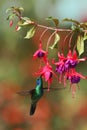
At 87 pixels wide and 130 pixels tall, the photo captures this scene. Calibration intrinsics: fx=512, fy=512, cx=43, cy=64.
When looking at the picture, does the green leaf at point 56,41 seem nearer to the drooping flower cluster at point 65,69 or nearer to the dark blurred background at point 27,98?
the drooping flower cluster at point 65,69

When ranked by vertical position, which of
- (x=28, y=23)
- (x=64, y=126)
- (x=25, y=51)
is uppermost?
(x=25, y=51)

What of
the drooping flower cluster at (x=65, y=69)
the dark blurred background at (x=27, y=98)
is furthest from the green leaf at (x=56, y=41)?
the dark blurred background at (x=27, y=98)

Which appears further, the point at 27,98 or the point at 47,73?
the point at 27,98

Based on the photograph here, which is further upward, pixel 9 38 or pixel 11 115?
pixel 9 38

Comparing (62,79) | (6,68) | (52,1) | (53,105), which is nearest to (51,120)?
(53,105)

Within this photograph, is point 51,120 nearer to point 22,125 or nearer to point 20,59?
point 22,125

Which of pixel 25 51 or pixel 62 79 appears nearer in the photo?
pixel 62 79

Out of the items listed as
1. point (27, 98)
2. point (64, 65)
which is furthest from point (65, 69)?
point (27, 98)

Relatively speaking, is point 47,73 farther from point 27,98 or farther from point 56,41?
point 27,98
